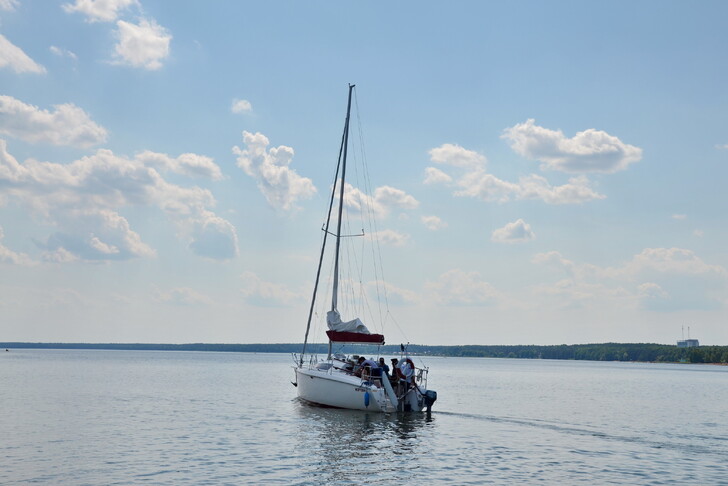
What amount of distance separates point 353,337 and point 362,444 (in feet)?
43.0

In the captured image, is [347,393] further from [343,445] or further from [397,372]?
[343,445]

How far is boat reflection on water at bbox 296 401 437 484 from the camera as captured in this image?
25672 mm

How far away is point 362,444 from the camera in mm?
32188

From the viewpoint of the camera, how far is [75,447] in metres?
30.5

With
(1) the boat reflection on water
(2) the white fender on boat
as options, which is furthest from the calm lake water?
(2) the white fender on boat

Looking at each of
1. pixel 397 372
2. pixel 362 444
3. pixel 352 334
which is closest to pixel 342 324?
pixel 352 334

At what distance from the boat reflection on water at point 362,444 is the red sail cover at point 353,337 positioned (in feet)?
14.2

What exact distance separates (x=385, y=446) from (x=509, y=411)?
902 inches

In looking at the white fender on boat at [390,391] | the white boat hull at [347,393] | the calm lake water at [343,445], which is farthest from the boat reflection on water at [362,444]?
the white fender on boat at [390,391]

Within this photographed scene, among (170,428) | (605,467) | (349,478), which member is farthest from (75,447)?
(605,467)

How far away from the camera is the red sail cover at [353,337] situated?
44594mm

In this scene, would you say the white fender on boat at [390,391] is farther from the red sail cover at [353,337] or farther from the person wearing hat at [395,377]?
the red sail cover at [353,337]

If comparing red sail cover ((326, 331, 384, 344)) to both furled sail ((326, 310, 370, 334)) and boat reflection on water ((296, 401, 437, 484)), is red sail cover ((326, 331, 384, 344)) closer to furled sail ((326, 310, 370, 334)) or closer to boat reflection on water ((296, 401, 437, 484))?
furled sail ((326, 310, 370, 334))

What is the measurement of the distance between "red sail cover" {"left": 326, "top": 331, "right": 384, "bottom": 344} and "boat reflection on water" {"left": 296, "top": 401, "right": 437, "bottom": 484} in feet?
14.2
